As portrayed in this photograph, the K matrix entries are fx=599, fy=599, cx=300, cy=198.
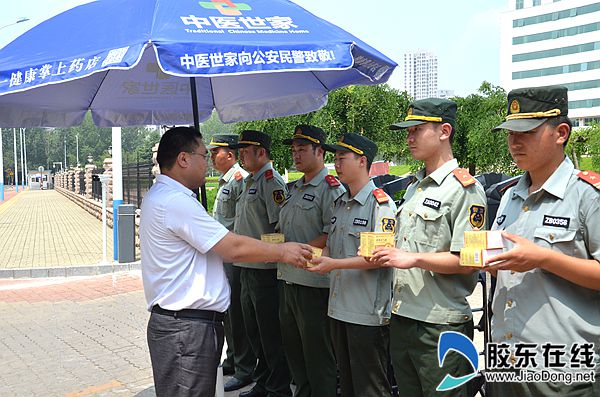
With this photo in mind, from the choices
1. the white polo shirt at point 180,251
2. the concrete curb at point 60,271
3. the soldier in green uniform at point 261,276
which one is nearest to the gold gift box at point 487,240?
the white polo shirt at point 180,251

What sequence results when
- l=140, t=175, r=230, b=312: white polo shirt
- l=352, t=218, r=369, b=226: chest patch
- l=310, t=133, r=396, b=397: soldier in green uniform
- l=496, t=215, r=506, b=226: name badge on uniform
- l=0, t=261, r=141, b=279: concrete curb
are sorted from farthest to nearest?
l=0, t=261, r=141, b=279: concrete curb
l=352, t=218, r=369, b=226: chest patch
l=310, t=133, r=396, b=397: soldier in green uniform
l=140, t=175, r=230, b=312: white polo shirt
l=496, t=215, r=506, b=226: name badge on uniform

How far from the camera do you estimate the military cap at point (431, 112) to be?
3000 millimetres

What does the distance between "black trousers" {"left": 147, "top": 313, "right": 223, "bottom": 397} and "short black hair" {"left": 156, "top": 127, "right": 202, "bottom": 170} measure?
81 centimetres

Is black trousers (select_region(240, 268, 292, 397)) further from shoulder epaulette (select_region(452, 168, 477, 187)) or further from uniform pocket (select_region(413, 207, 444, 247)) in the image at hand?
shoulder epaulette (select_region(452, 168, 477, 187))

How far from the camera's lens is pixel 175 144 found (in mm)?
3182

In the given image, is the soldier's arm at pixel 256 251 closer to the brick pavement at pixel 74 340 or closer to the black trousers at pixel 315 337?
the black trousers at pixel 315 337

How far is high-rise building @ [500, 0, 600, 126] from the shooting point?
76.5 meters

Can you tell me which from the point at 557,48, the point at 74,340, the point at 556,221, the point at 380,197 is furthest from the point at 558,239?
the point at 557,48

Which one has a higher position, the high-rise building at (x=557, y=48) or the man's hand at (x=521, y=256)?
the high-rise building at (x=557, y=48)

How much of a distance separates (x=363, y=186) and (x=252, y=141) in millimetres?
1548

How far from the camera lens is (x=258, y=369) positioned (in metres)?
4.91

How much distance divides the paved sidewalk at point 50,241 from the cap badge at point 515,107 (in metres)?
10.8

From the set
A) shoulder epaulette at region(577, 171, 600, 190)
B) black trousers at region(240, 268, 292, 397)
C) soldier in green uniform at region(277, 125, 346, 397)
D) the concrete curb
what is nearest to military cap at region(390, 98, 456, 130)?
shoulder epaulette at region(577, 171, 600, 190)

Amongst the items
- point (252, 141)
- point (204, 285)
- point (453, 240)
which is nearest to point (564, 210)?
point (453, 240)
